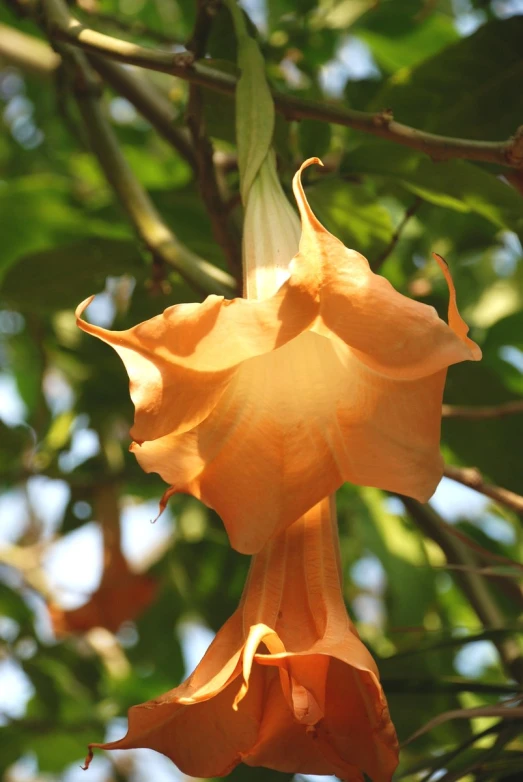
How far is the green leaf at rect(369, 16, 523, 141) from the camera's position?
3.18 feet

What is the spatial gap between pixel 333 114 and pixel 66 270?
50cm

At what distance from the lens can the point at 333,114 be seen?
0.77 metres

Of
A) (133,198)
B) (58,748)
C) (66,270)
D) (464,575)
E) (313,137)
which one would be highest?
(313,137)

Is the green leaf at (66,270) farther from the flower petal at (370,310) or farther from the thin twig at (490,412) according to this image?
the flower petal at (370,310)

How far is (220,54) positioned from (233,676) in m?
0.68

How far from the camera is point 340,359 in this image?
716mm

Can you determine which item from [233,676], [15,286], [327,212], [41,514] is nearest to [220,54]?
[327,212]

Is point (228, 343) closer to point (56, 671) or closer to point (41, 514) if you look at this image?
point (56, 671)

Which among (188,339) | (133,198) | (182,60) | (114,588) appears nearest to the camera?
(188,339)

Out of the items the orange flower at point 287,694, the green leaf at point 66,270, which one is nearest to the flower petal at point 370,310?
the orange flower at point 287,694

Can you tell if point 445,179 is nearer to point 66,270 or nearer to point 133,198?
point 133,198

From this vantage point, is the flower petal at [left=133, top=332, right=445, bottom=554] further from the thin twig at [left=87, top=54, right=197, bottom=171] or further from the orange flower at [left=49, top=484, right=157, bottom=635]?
the orange flower at [left=49, top=484, right=157, bottom=635]

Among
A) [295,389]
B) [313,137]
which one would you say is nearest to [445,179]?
[313,137]

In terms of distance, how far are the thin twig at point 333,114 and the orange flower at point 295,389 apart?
0.18 metres
